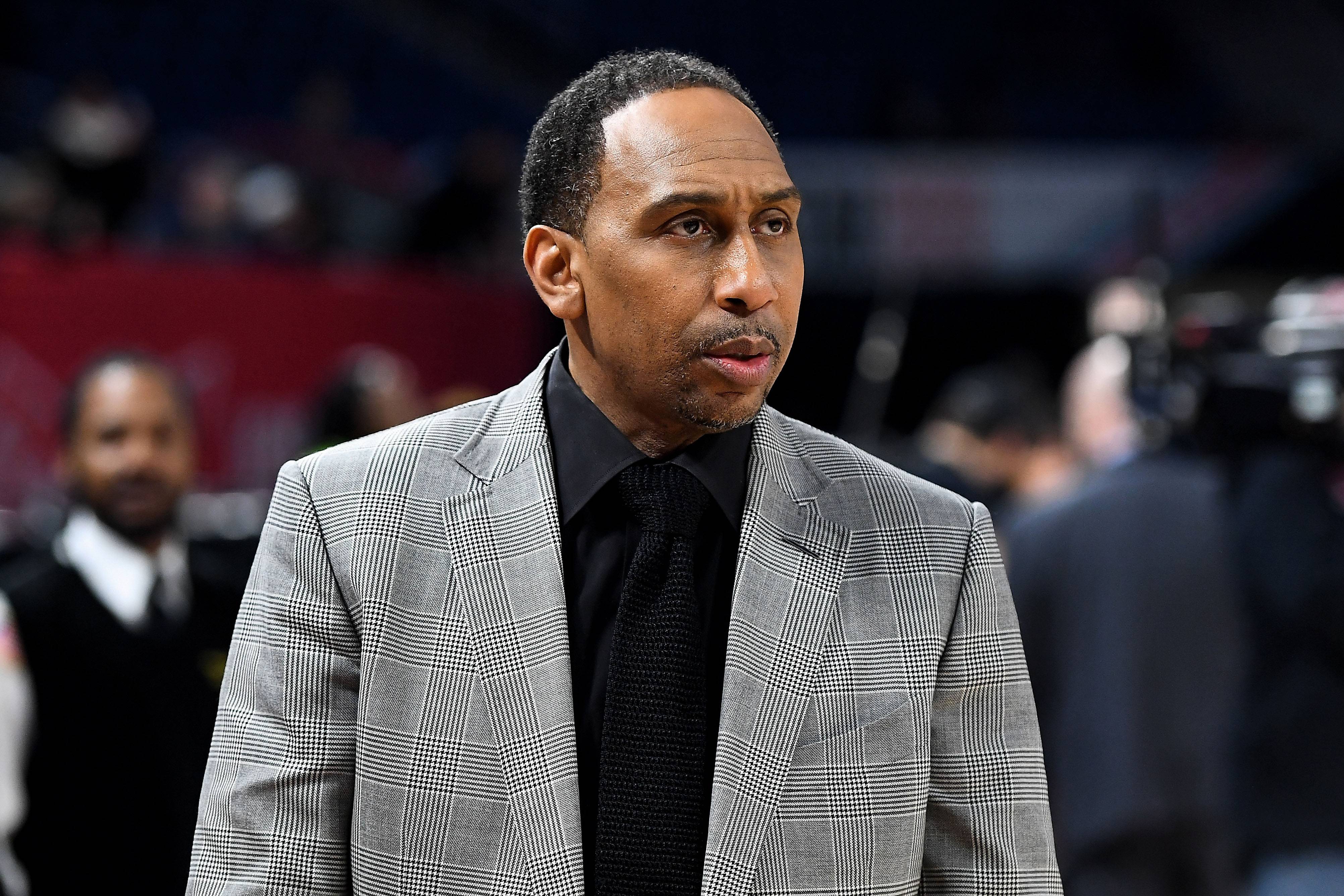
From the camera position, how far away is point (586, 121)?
1.63m

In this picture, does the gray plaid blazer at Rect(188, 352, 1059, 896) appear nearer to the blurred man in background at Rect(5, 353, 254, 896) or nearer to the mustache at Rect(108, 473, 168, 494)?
the blurred man in background at Rect(5, 353, 254, 896)

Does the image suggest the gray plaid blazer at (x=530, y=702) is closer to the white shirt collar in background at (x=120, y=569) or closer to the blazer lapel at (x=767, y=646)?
the blazer lapel at (x=767, y=646)

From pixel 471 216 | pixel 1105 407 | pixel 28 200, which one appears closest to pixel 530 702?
pixel 1105 407

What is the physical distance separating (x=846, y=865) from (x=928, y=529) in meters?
0.36

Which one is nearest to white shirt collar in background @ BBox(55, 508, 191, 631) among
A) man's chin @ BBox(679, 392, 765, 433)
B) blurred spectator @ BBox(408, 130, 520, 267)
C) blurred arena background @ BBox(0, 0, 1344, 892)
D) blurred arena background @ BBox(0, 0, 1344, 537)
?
man's chin @ BBox(679, 392, 765, 433)

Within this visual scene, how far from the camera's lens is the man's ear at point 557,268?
A: 1628 mm

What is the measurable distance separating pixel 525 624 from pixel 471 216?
9.70 metres

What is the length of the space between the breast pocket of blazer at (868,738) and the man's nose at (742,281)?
403 millimetres

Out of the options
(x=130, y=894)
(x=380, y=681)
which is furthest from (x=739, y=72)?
(x=380, y=681)

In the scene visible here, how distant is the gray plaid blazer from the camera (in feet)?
4.96

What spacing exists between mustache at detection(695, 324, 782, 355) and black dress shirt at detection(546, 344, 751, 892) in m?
0.16

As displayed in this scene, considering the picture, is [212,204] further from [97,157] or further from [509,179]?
[509,179]

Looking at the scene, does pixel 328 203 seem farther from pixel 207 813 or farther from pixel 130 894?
pixel 207 813

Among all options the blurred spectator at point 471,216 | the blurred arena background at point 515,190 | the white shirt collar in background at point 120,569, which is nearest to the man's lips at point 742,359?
the white shirt collar in background at point 120,569
